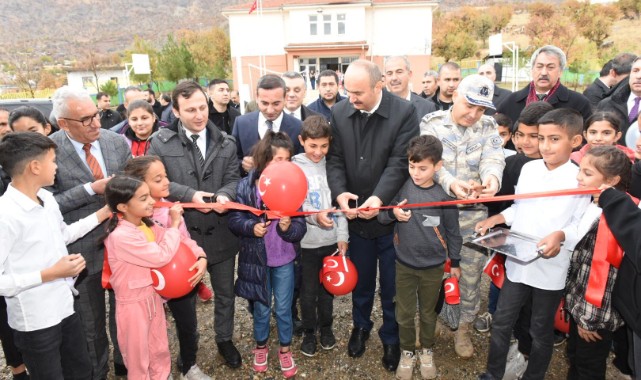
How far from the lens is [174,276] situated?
9.48ft

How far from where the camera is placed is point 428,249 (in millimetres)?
3348

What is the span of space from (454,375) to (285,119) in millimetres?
2954

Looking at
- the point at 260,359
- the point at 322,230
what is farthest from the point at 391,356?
the point at 322,230

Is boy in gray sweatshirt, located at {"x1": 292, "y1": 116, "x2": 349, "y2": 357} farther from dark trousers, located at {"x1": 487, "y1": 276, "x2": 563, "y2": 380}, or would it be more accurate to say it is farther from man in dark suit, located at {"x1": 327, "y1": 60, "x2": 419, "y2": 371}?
dark trousers, located at {"x1": 487, "y1": 276, "x2": 563, "y2": 380}

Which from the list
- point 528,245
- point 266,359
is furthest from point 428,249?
point 266,359

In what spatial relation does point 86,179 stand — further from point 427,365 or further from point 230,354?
point 427,365

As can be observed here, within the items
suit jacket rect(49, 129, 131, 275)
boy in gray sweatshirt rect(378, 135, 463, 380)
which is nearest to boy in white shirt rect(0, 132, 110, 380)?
suit jacket rect(49, 129, 131, 275)

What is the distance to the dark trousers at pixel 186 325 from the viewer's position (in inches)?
131

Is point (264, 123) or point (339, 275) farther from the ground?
point (264, 123)

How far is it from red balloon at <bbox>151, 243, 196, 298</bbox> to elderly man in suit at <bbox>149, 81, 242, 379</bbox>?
1.46ft

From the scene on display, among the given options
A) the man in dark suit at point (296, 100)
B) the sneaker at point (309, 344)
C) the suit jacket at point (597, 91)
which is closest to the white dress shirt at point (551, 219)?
the sneaker at point (309, 344)

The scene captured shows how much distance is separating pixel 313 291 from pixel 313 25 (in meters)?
34.8

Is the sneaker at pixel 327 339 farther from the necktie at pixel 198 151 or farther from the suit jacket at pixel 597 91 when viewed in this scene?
the suit jacket at pixel 597 91

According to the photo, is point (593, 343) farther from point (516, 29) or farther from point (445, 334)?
point (516, 29)
